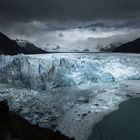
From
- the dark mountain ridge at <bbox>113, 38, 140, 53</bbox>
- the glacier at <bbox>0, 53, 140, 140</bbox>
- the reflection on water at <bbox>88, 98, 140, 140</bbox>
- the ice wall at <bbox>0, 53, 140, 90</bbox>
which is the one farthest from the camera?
the dark mountain ridge at <bbox>113, 38, 140, 53</bbox>

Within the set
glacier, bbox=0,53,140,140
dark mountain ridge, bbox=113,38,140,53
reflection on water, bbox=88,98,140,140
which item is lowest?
reflection on water, bbox=88,98,140,140

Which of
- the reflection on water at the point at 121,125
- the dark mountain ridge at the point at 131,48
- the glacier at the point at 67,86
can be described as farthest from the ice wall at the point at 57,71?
the dark mountain ridge at the point at 131,48

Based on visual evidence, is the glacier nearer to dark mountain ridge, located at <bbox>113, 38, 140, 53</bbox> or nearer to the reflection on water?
the reflection on water

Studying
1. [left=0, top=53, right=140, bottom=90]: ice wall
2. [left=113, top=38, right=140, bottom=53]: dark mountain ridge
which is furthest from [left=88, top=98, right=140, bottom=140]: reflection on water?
[left=113, top=38, right=140, bottom=53]: dark mountain ridge

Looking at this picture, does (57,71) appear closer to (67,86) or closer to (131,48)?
(67,86)

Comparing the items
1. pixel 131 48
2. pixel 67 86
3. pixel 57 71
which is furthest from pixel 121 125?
pixel 131 48

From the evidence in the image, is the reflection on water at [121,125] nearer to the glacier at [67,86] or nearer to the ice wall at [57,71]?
the glacier at [67,86]

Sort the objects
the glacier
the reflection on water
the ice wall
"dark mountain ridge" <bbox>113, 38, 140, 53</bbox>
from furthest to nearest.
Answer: "dark mountain ridge" <bbox>113, 38, 140, 53</bbox> < the ice wall < the glacier < the reflection on water
